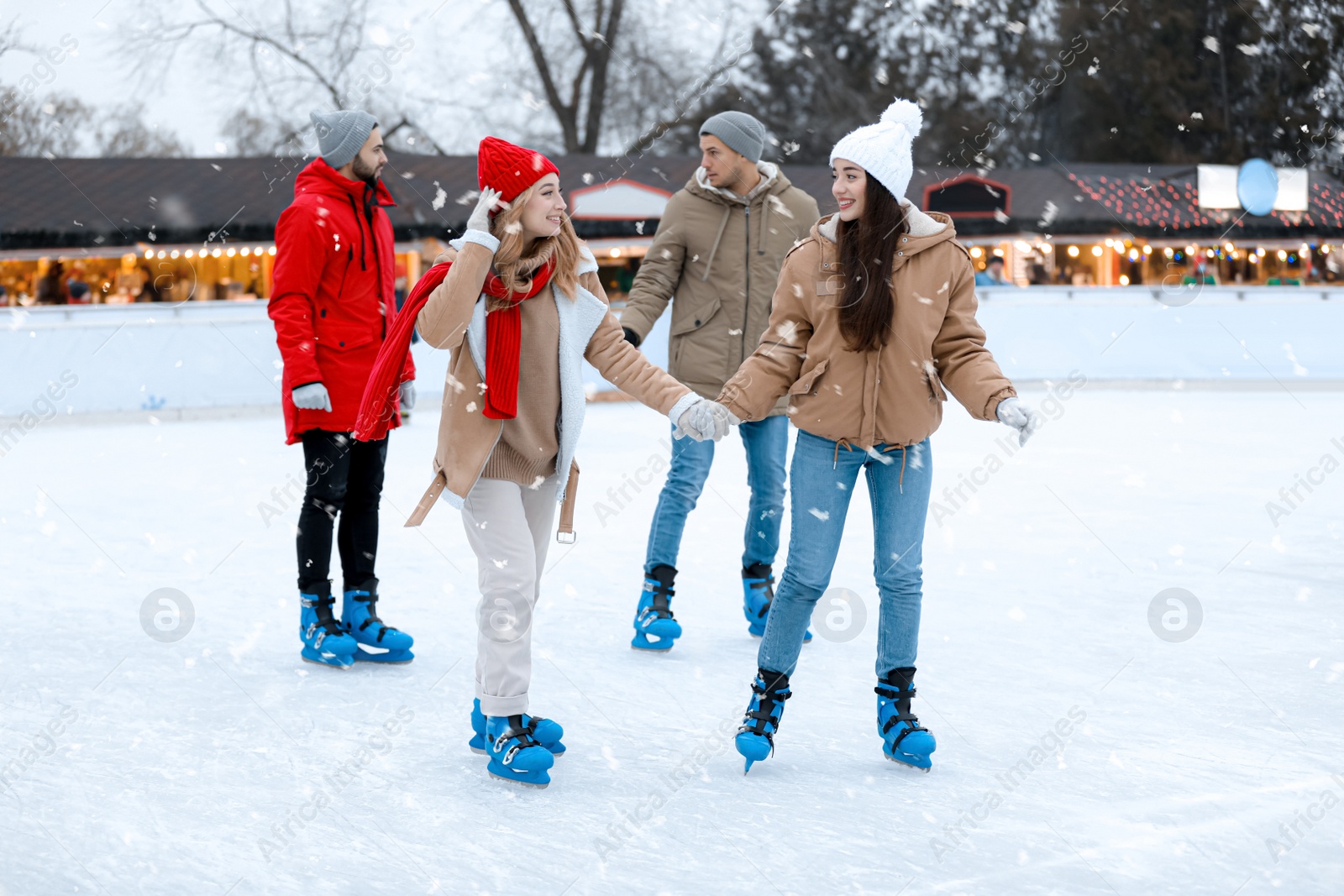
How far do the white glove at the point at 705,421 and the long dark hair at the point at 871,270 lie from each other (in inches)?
12.7

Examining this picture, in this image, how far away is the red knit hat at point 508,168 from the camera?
2873 millimetres

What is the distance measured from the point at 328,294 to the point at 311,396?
33cm

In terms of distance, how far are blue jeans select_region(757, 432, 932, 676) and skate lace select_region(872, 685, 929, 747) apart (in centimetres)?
5

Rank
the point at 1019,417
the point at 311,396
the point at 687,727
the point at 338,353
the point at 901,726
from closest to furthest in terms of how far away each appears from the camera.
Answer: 1. the point at 1019,417
2. the point at 901,726
3. the point at 687,727
4. the point at 311,396
5. the point at 338,353

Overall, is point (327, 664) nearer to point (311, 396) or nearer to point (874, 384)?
point (311, 396)

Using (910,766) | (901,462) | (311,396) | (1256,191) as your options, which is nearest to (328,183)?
(311,396)

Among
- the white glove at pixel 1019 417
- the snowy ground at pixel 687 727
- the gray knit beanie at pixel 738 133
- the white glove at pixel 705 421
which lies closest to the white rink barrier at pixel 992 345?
the snowy ground at pixel 687 727

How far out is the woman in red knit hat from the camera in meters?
2.90

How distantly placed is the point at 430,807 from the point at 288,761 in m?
0.46

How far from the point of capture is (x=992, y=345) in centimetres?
1257

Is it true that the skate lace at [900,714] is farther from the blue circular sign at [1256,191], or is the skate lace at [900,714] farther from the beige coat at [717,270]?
the blue circular sign at [1256,191]

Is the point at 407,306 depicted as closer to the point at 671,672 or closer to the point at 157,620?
the point at 671,672

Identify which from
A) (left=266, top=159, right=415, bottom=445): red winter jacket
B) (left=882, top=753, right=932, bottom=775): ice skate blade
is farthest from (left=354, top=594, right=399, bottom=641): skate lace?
(left=882, top=753, right=932, bottom=775): ice skate blade

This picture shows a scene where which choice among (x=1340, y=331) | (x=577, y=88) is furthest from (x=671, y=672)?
(x=577, y=88)
